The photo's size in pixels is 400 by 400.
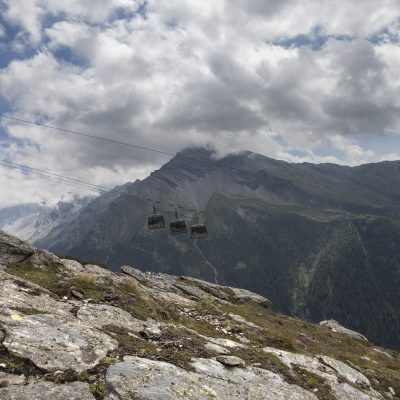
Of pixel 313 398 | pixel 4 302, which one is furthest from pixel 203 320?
pixel 4 302

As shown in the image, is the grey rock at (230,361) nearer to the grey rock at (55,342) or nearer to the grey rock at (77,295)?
the grey rock at (55,342)

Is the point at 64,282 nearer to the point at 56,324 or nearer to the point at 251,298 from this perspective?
the point at 56,324

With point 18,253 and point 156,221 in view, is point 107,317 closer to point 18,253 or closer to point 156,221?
point 18,253

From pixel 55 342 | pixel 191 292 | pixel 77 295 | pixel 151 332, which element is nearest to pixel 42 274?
pixel 77 295

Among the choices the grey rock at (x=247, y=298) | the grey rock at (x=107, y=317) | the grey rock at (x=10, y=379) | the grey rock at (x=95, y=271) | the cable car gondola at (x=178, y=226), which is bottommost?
the grey rock at (x=247, y=298)

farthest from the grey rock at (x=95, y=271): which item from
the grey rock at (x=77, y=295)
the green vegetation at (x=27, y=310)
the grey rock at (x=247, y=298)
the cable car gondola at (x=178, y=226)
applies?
the grey rock at (x=247, y=298)

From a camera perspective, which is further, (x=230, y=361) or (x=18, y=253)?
(x=18, y=253)

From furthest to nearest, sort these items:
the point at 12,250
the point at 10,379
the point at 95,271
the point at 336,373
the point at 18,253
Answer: the point at 95,271 → the point at 18,253 → the point at 12,250 → the point at 336,373 → the point at 10,379
